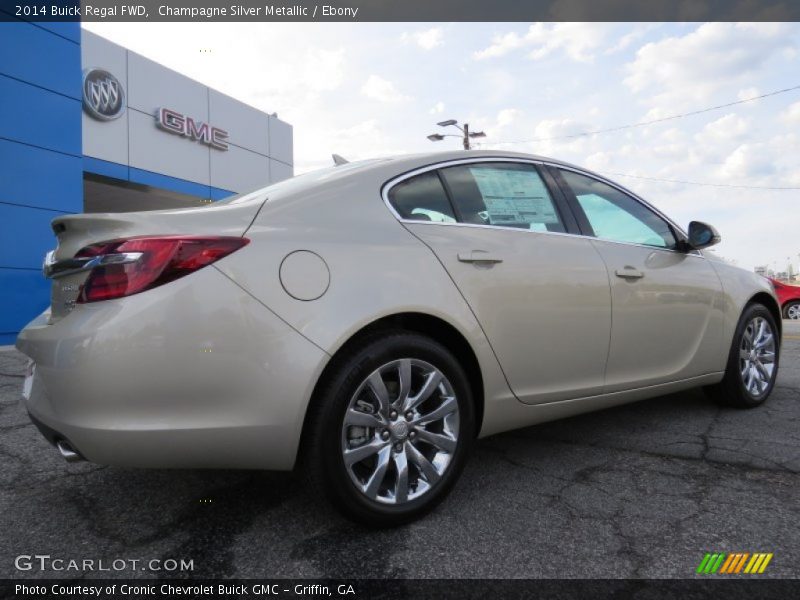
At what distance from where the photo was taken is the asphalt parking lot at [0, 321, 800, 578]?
1884mm

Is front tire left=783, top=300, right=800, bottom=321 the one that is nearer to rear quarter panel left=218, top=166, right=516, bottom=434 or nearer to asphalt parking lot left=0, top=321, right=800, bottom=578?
asphalt parking lot left=0, top=321, right=800, bottom=578

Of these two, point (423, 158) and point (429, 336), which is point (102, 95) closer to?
point (423, 158)

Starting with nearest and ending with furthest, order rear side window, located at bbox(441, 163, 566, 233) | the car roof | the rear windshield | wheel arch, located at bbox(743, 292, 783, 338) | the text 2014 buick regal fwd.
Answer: the text 2014 buick regal fwd, the rear windshield, the car roof, rear side window, located at bbox(441, 163, 566, 233), wheel arch, located at bbox(743, 292, 783, 338)

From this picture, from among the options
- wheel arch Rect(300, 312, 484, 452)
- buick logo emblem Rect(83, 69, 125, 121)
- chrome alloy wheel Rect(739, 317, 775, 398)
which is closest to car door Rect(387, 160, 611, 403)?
wheel arch Rect(300, 312, 484, 452)

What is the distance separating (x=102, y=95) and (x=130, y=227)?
1305cm

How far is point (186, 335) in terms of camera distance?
1786 mm

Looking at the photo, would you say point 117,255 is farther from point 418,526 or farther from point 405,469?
point 418,526

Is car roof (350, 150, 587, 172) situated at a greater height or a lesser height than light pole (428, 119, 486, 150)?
lesser

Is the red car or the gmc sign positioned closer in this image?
the red car

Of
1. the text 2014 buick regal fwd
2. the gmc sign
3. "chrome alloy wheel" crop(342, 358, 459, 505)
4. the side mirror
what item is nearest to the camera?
the text 2014 buick regal fwd

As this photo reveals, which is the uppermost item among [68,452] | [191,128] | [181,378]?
[191,128]

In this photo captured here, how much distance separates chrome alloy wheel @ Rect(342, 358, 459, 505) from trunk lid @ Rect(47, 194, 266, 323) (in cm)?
72

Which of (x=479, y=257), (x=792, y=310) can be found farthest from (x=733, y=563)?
(x=792, y=310)

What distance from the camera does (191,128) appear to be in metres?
15.4
